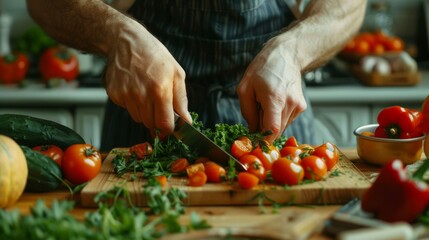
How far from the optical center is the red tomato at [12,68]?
128 inches

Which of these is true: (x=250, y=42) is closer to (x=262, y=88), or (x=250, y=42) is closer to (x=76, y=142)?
(x=262, y=88)

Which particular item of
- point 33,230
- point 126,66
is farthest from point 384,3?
point 33,230

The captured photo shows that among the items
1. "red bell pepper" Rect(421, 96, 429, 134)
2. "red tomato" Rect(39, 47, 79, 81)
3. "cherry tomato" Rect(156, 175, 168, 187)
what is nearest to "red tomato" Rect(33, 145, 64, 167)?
"cherry tomato" Rect(156, 175, 168, 187)

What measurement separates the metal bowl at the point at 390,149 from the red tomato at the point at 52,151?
2.43ft

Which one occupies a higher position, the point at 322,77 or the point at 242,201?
the point at 242,201

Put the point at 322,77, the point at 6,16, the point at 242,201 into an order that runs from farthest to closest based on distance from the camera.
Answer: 1. the point at 6,16
2. the point at 322,77
3. the point at 242,201

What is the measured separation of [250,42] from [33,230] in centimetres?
113

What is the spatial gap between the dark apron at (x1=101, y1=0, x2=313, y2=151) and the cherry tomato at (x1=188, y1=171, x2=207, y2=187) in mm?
621

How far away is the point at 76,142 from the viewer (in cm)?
169

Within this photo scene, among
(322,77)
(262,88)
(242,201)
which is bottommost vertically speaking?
(322,77)

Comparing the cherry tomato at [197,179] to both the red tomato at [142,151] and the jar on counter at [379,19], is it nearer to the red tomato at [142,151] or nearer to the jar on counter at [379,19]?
the red tomato at [142,151]

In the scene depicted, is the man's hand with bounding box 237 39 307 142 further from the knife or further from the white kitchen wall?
the white kitchen wall

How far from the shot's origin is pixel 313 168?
1474 mm

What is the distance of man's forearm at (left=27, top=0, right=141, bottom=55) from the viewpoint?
1766mm
